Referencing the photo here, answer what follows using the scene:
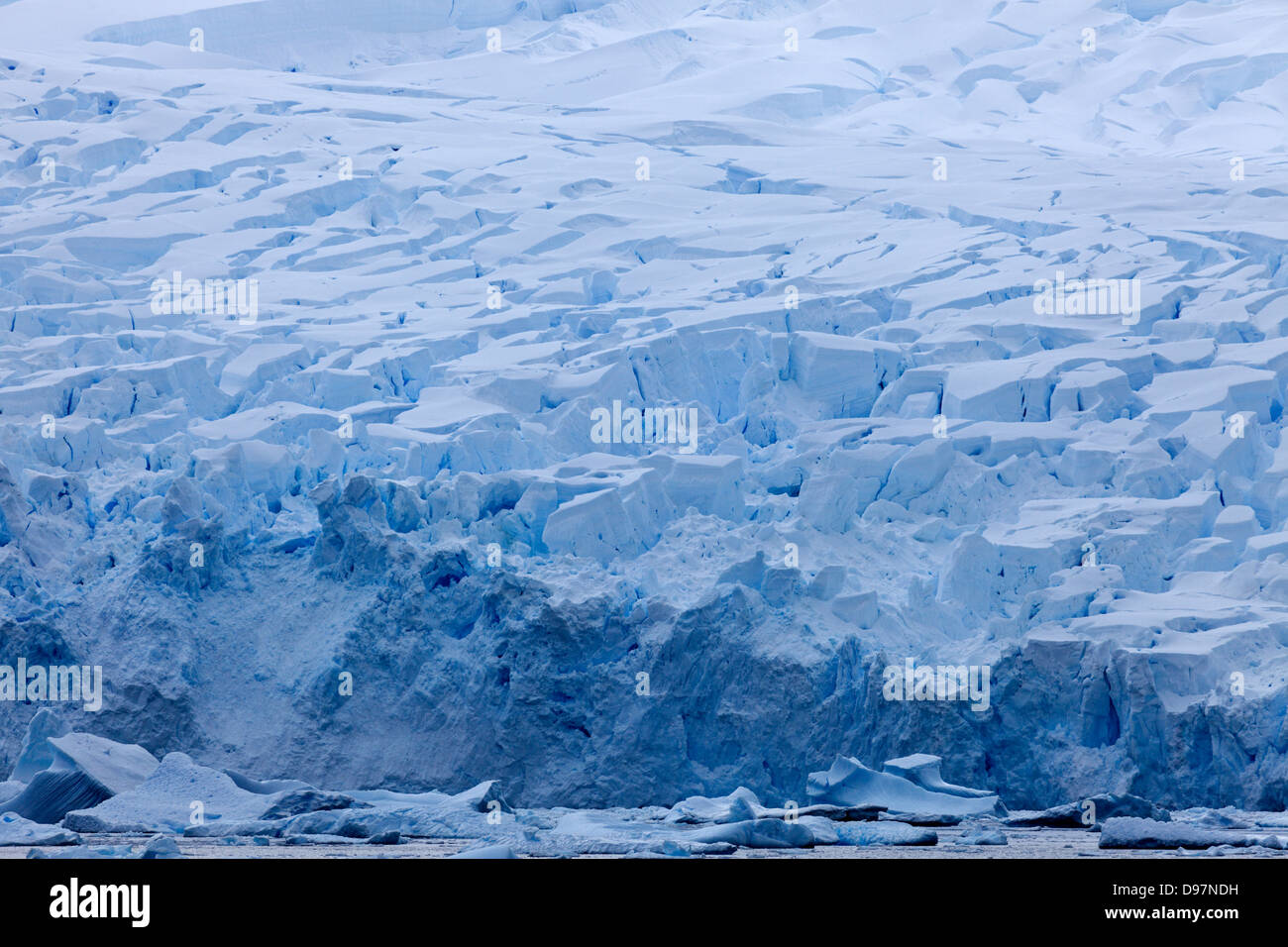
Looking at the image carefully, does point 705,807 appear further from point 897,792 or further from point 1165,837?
point 1165,837

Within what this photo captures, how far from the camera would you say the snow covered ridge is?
780 centimetres

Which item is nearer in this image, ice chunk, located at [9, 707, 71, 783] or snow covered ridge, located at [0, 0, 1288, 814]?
ice chunk, located at [9, 707, 71, 783]

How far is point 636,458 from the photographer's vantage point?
30.7 feet

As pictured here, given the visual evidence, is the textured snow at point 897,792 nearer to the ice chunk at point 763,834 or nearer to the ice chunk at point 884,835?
the ice chunk at point 884,835

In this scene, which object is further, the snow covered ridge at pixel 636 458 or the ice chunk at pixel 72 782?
the snow covered ridge at pixel 636 458

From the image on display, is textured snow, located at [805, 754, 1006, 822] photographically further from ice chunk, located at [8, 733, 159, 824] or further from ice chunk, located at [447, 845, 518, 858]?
ice chunk, located at [8, 733, 159, 824]

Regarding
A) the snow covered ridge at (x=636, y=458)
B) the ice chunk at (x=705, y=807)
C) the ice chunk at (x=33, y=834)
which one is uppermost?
the snow covered ridge at (x=636, y=458)

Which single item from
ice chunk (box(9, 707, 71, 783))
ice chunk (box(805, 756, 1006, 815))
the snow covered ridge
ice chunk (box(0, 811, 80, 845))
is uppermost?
the snow covered ridge

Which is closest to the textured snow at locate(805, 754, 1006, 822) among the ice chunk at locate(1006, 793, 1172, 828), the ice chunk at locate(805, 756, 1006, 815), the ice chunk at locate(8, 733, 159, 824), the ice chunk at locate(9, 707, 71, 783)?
the ice chunk at locate(805, 756, 1006, 815)

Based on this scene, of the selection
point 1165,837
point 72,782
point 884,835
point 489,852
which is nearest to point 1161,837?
point 1165,837

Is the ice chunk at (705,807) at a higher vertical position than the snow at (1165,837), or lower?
lower

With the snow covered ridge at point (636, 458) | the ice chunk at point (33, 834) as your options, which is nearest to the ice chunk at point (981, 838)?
the snow covered ridge at point (636, 458)

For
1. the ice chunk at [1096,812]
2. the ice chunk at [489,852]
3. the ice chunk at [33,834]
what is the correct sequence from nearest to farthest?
the ice chunk at [489,852] < the ice chunk at [33,834] < the ice chunk at [1096,812]

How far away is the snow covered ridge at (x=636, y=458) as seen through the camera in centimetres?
780
